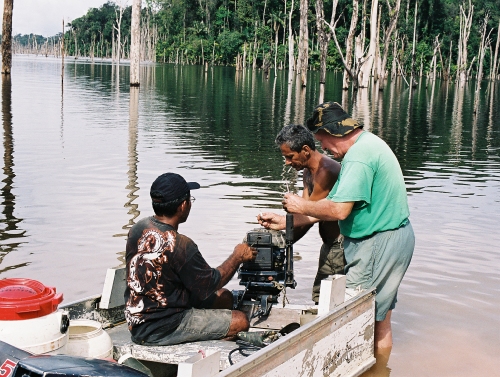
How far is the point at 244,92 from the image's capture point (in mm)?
41969

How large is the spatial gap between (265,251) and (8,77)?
41.2 m

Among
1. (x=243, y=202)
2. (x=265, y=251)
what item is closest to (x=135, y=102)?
(x=243, y=202)

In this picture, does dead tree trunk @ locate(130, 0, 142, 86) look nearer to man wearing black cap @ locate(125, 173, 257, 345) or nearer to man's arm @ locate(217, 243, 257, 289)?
man's arm @ locate(217, 243, 257, 289)

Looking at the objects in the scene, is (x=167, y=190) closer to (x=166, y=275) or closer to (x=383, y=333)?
(x=166, y=275)

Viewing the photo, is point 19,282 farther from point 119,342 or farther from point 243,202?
point 243,202

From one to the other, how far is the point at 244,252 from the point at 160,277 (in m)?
0.85

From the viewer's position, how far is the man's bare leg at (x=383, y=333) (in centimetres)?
629

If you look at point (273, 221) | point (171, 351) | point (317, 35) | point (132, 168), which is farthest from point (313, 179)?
point (317, 35)

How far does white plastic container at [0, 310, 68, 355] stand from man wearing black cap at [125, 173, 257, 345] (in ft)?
2.11

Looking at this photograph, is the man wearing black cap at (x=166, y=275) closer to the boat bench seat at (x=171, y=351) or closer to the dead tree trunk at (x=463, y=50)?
the boat bench seat at (x=171, y=351)

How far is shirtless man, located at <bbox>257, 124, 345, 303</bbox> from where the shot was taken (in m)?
6.04

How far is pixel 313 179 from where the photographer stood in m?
6.36

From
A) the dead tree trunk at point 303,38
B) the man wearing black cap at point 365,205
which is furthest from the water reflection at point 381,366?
the dead tree trunk at point 303,38

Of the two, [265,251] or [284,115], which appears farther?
[284,115]
